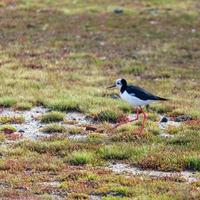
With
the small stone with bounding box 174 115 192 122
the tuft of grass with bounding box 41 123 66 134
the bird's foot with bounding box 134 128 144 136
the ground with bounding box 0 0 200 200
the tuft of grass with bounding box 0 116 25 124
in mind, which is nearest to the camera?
the ground with bounding box 0 0 200 200

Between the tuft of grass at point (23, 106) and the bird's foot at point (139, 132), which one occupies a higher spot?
the bird's foot at point (139, 132)

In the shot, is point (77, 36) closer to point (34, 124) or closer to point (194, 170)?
point (34, 124)

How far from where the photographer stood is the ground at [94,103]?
37.4 feet

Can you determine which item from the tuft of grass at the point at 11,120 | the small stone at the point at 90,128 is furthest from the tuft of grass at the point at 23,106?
the small stone at the point at 90,128

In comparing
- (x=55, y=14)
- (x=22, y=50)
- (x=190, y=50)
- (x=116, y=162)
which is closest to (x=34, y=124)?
(x=116, y=162)

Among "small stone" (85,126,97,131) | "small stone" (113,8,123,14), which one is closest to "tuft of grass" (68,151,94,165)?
"small stone" (85,126,97,131)

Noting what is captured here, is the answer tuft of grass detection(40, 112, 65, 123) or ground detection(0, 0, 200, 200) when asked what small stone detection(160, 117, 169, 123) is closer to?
ground detection(0, 0, 200, 200)

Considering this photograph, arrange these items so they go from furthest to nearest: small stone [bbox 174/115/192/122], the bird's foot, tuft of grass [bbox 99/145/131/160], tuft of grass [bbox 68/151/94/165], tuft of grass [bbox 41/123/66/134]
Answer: small stone [bbox 174/115/192/122] → tuft of grass [bbox 41/123/66/134] → the bird's foot → tuft of grass [bbox 99/145/131/160] → tuft of grass [bbox 68/151/94/165]

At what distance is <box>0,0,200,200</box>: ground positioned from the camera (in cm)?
1141

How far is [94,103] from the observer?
680 inches

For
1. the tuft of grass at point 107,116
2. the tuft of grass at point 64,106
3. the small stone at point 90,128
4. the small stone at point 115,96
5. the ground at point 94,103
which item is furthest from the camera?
the small stone at point 115,96

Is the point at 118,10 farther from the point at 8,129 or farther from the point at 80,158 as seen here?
the point at 80,158

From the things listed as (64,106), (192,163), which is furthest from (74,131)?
(192,163)

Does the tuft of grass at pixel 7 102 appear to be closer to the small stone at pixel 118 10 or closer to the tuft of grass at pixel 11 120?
the tuft of grass at pixel 11 120
